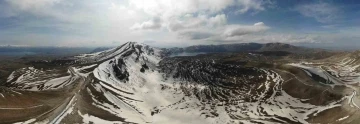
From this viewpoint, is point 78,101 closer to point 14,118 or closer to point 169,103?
point 14,118

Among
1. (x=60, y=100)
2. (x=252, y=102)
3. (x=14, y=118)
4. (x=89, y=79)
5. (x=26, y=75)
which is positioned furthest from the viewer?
(x=26, y=75)

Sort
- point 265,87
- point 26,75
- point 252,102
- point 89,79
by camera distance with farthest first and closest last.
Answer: point 26,75 < point 265,87 < point 89,79 < point 252,102

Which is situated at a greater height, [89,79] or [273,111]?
[89,79]

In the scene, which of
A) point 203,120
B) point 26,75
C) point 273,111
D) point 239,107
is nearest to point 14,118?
point 203,120

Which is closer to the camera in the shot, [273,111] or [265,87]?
[273,111]

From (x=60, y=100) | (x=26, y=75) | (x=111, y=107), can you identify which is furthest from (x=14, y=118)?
(x=26, y=75)

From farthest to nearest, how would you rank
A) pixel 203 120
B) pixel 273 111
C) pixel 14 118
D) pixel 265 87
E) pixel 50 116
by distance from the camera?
pixel 265 87 → pixel 273 111 → pixel 203 120 → pixel 50 116 → pixel 14 118

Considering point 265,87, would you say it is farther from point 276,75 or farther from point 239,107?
point 239,107

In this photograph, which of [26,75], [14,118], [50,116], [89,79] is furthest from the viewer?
[26,75]

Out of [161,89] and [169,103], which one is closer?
[169,103]
